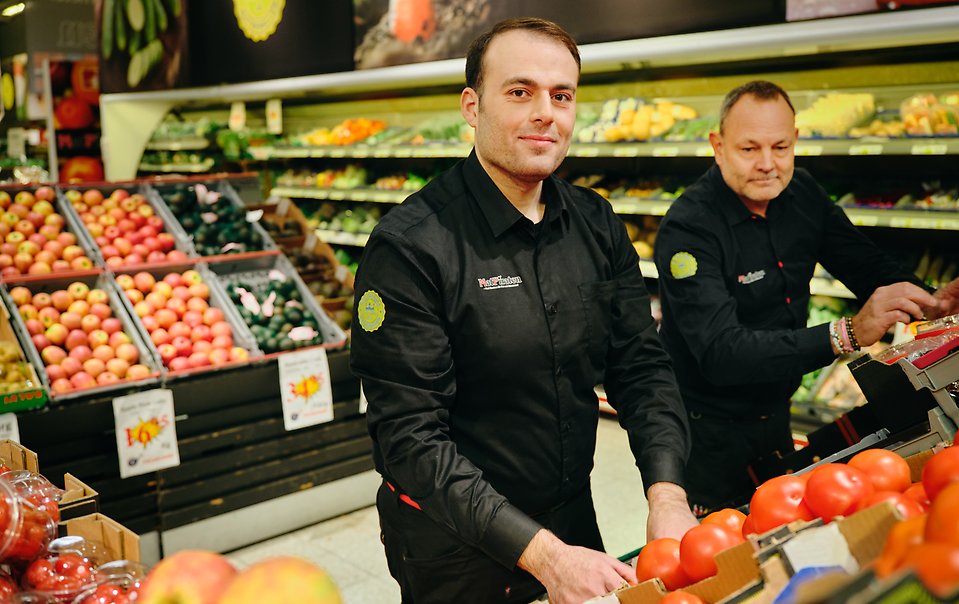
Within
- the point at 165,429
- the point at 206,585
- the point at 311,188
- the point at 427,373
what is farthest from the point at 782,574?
the point at 311,188

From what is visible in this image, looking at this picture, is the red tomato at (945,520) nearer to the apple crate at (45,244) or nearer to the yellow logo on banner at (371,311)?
the yellow logo on banner at (371,311)

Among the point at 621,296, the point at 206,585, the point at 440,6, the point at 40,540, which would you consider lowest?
the point at 40,540

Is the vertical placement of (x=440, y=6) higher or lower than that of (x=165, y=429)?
higher

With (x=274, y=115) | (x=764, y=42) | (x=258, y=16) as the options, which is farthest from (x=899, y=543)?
(x=274, y=115)

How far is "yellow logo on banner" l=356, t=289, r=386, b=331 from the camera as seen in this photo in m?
1.67

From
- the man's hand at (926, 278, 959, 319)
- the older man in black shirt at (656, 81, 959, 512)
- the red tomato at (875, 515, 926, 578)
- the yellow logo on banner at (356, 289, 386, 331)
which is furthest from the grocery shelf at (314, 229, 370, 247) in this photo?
the red tomato at (875, 515, 926, 578)

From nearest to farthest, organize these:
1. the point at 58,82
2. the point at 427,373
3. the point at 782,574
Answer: the point at 782,574 < the point at 427,373 < the point at 58,82

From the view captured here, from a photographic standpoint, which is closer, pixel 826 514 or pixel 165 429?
pixel 826 514

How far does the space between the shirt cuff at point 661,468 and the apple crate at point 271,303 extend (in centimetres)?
251

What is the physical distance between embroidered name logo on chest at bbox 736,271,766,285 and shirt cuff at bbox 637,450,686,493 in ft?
3.05

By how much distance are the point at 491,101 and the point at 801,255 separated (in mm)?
1377

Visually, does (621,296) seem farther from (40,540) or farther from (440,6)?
(440,6)

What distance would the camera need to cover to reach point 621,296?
1.99 m

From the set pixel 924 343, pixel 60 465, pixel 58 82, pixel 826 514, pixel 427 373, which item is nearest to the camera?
pixel 826 514
